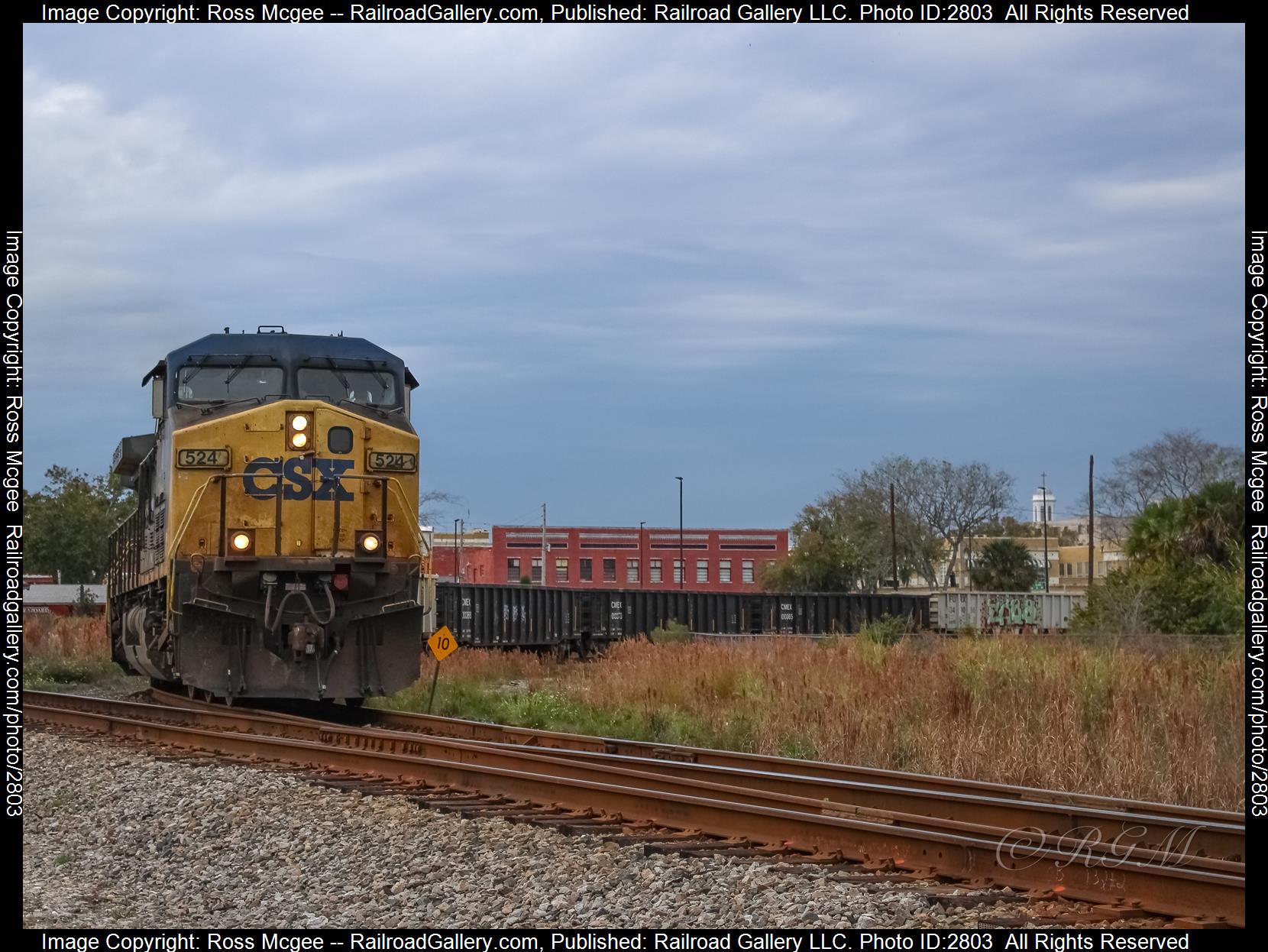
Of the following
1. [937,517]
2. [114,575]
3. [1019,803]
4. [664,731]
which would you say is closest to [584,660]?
[114,575]

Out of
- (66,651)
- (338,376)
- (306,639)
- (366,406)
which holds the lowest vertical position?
(66,651)

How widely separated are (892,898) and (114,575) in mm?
15498

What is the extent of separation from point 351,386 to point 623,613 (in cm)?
1888

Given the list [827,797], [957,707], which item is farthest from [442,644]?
[827,797]

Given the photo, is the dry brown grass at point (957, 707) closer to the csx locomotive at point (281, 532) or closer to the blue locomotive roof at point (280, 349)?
the csx locomotive at point (281, 532)

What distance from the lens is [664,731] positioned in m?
13.0

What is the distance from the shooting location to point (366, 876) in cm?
644

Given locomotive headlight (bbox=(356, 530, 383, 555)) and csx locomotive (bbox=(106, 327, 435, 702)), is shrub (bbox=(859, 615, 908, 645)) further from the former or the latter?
locomotive headlight (bbox=(356, 530, 383, 555))

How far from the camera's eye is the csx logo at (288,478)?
506 inches

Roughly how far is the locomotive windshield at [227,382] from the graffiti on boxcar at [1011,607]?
2945cm

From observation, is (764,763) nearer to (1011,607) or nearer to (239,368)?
(239,368)

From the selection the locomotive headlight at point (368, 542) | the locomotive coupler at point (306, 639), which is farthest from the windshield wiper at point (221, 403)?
the locomotive coupler at point (306, 639)

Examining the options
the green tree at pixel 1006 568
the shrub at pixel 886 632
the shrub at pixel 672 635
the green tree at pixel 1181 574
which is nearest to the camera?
the shrub at pixel 886 632

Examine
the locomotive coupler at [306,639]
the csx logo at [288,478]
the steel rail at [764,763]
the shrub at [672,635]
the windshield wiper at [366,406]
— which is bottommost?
the shrub at [672,635]
